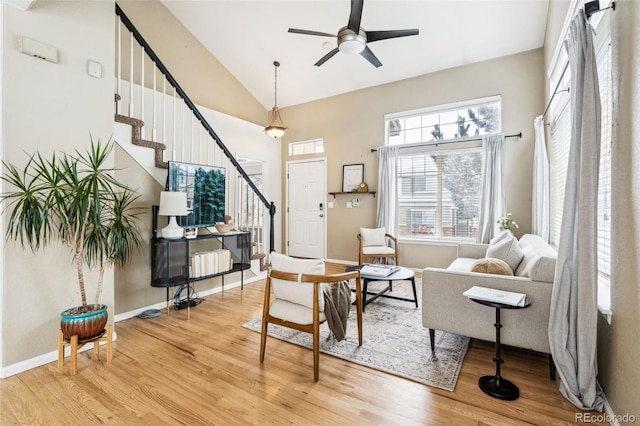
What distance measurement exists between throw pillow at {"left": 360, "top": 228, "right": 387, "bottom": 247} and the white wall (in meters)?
3.77

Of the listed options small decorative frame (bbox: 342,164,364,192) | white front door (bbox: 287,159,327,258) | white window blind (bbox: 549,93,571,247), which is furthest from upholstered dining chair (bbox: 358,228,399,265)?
white window blind (bbox: 549,93,571,247)

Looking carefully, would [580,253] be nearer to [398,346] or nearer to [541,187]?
[398,346]

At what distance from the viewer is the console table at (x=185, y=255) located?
3.32 metres

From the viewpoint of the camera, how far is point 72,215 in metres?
2.33

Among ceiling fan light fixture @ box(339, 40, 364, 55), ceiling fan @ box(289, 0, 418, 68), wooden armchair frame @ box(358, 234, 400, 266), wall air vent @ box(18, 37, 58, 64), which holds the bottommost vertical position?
wooden armchair frame @ box(358, 234, 400, 266)

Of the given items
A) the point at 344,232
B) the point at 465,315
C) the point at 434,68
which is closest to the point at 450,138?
the point at 434,68

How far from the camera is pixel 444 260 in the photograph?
16.8 ft

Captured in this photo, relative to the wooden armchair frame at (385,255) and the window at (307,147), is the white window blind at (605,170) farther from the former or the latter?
the window at (307,147)

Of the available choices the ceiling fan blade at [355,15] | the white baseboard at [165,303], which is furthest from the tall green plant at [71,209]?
the ceiling fan blade at [355,15]

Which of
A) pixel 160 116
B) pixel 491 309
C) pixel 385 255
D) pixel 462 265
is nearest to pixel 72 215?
pixel 160 116

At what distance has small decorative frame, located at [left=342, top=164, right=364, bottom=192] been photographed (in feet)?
19.6

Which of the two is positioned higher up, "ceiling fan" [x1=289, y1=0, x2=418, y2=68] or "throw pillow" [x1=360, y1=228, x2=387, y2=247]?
"ceiling fan" [x1=289, y1=0, x2=418, y2=68]

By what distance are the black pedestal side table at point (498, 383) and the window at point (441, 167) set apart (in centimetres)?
321

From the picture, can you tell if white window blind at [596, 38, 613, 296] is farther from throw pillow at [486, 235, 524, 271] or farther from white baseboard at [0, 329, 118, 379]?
white baseboard at [0, 329, 118, 379]
